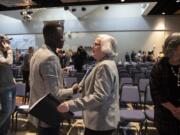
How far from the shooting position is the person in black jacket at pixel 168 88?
8.20ft

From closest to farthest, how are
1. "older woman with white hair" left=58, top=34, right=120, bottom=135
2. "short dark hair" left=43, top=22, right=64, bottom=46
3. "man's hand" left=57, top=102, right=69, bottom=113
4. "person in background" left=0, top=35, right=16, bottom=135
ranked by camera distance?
"man's hand" left=57, top=102, right=69, bottom=113 → "older woman with white hair" left=58, top=34, right=120, bottom=135 → "short dark hair" left=43, top=22, right=64, bottom=46 → "person in background" left=0, top=35, right=16, bottom=135

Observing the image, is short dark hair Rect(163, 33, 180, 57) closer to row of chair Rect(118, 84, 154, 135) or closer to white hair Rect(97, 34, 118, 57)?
white hair Rect(97, 34, 118, 57)

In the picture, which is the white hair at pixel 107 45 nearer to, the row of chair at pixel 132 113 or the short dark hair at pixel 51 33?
the short dark hair at pixel 51 33

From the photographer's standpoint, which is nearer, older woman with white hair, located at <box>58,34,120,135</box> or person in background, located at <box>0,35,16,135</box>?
older woman with white hair, located at <box>58,34,120,135</box>

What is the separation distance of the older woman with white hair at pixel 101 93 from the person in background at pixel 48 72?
0.22m

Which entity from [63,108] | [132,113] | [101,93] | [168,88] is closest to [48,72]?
[63,108]

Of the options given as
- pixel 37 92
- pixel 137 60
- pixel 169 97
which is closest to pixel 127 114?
pixel 169 97

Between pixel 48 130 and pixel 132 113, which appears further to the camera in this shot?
pixel 132 113

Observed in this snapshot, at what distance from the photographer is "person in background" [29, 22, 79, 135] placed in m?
2.36

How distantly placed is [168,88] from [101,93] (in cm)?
61

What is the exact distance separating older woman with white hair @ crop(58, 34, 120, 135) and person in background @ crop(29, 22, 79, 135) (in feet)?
0.72

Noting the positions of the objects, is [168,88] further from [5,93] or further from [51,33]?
[5,93]

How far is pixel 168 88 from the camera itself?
2.52 metres

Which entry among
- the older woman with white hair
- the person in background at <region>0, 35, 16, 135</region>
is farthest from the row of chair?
the older woman with white hair
